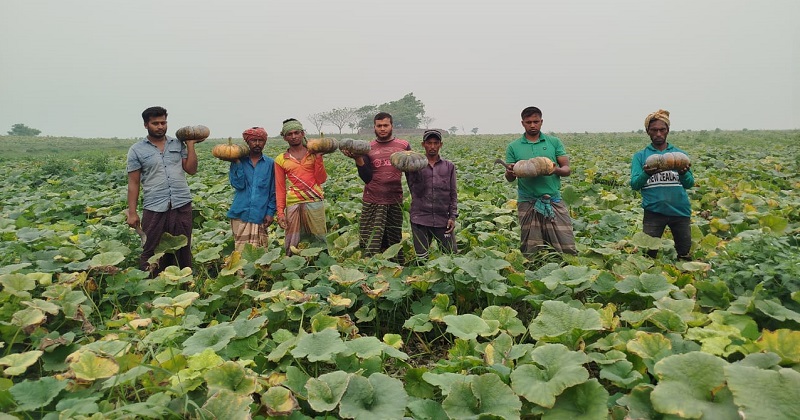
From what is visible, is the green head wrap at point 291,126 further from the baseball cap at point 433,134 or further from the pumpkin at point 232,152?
the baseball cap at point 433,134

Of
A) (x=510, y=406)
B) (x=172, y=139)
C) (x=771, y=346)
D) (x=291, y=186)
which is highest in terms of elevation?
(x=172, y=139)

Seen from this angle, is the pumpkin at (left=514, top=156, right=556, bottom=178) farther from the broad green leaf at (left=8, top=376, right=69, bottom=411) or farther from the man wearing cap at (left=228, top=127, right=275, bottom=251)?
the broad green leaf at (left=8, top=376, right=69, bottom=411)

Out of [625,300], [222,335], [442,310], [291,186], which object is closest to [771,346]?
[625,300]

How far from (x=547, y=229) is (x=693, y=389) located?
8.43 feet

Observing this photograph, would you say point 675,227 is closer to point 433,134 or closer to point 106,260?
point 433,134

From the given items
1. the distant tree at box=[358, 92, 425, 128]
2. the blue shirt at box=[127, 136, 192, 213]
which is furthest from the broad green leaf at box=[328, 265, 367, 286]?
the distant tree at box=[358, 92, 425, 128]

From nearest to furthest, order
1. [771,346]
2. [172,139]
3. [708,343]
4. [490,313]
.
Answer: [771,346]
[708,343]
[490,313]
[172,139]

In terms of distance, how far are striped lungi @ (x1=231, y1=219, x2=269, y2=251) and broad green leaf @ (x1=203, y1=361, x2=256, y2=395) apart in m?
2.56

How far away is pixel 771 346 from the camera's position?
213 centimetres

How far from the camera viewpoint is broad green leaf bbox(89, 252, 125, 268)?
3637 mm

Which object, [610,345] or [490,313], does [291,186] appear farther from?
[610,345]

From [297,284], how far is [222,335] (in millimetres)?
927

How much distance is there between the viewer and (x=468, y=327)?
2684 mm

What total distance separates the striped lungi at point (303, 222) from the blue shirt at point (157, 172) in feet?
3.26
